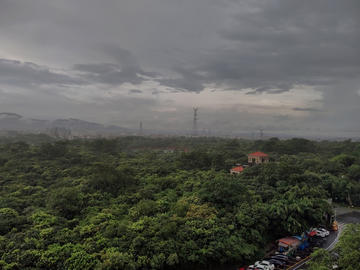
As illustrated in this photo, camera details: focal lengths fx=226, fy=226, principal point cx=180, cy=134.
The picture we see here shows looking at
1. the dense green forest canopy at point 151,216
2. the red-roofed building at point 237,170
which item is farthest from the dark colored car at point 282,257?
the red-roofed building at point 237,170

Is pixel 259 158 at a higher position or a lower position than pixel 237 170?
higher

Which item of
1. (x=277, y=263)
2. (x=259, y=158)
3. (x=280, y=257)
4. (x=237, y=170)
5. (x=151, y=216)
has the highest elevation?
(x=259, y=158)

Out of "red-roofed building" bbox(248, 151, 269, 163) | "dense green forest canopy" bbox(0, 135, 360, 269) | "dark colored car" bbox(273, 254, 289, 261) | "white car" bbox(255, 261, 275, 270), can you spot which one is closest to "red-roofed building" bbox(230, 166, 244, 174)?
"dense green forest canopy" bbox(0, 135, 360, 269)

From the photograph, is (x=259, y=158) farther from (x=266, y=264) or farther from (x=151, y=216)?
(x=151, y=216)

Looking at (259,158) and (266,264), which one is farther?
(259,158)

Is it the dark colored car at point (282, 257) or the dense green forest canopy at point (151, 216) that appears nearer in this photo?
the dense green forest canopy at point (151, 216)

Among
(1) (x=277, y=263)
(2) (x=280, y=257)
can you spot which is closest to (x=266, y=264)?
(1) (x=277, y=263)

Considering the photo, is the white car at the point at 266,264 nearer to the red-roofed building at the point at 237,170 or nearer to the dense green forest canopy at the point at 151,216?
the dense green forest canopy at the point at 151,216

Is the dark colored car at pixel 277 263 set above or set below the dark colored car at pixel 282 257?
below

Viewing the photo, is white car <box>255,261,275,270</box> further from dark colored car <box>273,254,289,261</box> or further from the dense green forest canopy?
dark colored car <box>273,254,289,261</box>

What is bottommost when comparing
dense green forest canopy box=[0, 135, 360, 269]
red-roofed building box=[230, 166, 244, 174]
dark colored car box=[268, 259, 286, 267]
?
dark colored car box=[268, 259, 286, 267]

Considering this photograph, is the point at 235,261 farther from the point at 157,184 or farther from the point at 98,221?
the point at 157,184
